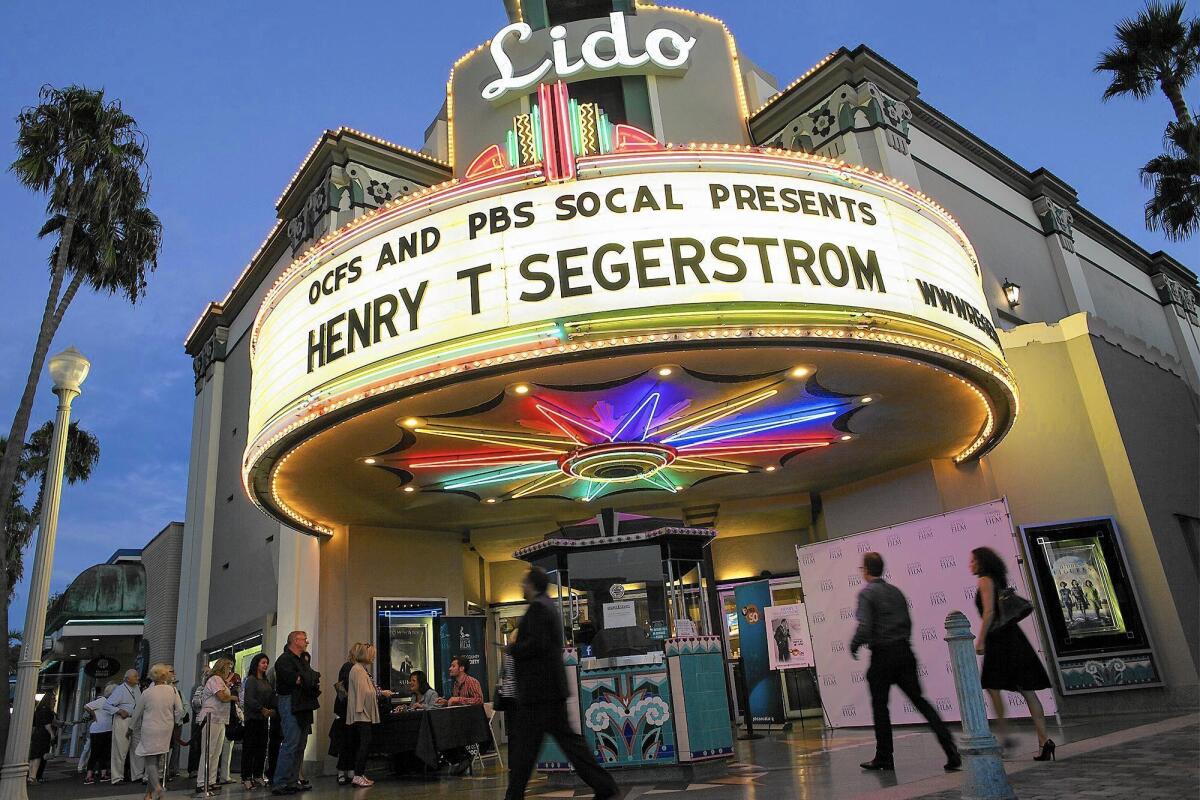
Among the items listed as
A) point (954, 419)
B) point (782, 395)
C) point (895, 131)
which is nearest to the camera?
point (782, 395)

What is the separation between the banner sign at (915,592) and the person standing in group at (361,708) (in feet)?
22.7

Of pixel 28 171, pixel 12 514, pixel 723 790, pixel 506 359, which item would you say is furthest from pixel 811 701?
pixel 12 514

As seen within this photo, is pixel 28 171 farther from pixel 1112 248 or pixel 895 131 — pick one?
pixel 1112 248

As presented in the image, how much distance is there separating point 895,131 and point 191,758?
18.3 meters

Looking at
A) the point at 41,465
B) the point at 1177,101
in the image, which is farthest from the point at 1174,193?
the point at 41,465

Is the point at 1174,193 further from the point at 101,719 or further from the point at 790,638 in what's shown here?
the point at 101,719

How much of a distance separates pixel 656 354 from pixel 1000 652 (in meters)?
4.39

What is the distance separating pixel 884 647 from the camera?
7.46 m

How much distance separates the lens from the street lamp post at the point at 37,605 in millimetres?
9945

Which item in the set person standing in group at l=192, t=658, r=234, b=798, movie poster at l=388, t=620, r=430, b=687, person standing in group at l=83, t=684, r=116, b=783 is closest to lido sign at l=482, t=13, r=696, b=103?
movie poster at l=388, t=620, r=430, b=687

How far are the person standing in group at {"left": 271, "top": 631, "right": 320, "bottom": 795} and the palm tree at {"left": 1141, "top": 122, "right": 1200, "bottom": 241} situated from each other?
20.1 metres

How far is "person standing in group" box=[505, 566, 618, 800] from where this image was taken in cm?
594

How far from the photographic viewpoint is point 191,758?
1684 centimetres

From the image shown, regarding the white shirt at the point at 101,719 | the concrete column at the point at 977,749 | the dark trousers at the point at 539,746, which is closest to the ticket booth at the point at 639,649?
the dark trousers at the point at 539,746
